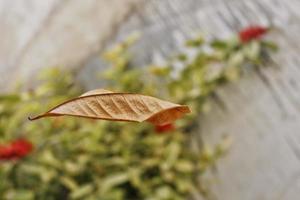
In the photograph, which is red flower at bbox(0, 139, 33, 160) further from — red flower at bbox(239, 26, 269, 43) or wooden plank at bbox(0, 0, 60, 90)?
wooden plank at bbox(0, 0, 60, 90)

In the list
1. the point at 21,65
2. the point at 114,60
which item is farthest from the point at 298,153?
the point at 21,65

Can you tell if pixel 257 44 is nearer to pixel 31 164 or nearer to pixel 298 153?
pixel 298 153

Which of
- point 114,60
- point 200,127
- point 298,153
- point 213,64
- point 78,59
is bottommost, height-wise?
point 298,153

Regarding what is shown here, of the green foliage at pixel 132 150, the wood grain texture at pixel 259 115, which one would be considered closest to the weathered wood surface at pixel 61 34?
the green foliage at pixel 132 150

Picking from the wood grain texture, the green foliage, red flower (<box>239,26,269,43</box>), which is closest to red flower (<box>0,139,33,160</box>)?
the green foliage

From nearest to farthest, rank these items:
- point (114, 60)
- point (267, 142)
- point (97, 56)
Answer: point (267, 142) → point (114, 60) → point (97, 56)

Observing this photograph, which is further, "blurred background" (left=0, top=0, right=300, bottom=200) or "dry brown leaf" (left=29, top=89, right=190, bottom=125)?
"blurred background" (left=0, top=0, right=300, bottom=200)
